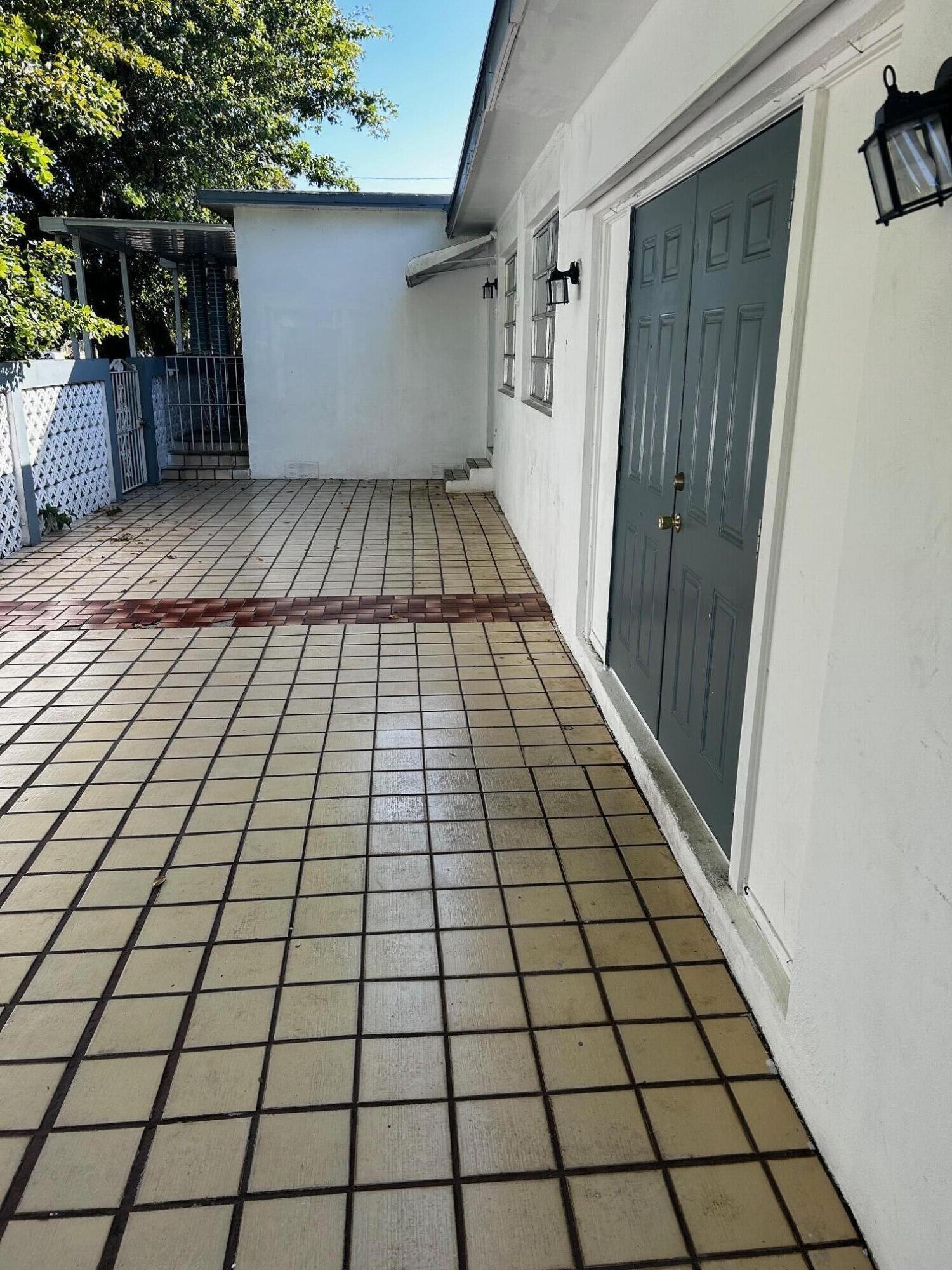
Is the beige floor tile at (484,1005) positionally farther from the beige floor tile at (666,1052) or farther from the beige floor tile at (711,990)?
the beige floor tile at (711,990)

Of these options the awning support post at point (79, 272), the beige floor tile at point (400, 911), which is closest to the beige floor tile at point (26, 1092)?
the beige floor tile at point (400, 911)

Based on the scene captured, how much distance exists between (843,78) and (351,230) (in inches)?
387

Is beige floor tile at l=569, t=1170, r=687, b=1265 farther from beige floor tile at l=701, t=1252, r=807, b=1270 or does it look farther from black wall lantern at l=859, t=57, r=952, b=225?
black wall lantern at l=859, t=57, r=952, b=225

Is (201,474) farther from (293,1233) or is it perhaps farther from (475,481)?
(293,1233)

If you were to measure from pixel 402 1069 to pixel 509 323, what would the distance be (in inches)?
315

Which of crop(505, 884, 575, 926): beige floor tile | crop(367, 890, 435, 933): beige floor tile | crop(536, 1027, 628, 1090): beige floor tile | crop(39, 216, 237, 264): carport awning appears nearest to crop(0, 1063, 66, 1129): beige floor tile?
crop(367, 890, 435, 933): beige floor tile

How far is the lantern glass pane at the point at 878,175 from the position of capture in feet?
4.81

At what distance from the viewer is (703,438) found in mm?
2992

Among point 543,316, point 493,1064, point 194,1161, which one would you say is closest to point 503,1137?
point 493,1064

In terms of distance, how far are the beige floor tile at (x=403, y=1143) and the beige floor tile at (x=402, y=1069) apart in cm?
4

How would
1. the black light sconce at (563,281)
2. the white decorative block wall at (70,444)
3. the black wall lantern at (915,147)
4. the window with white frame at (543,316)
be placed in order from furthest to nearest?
1. the white decorative block wall at (70,444)
2. the window with white frame at (543,316)
3. the black light sconce at (563,281)
4. the black wall lantern at (915,147)

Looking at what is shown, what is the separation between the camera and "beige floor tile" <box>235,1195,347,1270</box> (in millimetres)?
1722

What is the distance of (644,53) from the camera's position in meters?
3.29

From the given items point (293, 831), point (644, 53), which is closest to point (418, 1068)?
point (293, 831)
